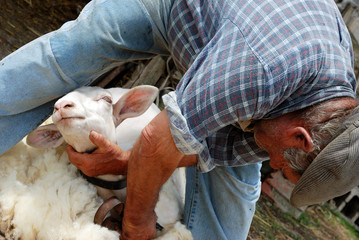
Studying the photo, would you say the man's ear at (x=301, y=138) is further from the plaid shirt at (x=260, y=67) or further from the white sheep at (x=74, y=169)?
the white sheep at (x=74, y=169)

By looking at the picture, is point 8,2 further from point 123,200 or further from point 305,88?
point 305,88

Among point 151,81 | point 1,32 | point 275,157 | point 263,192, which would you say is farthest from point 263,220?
point 1,32

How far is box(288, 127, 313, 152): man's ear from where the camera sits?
3.80 ft

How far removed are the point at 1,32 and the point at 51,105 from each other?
1219 millimetres

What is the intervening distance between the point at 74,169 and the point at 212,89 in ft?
2.68

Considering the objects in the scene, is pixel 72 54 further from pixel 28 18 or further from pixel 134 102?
pixel 28 18

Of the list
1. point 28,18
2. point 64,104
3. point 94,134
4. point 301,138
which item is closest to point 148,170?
point 94,134

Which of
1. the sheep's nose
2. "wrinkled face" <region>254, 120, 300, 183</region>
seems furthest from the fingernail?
"wrinkled face" <region>254, 120, 300, 183</region>

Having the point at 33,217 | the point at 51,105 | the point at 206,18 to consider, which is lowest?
the point at 33,217

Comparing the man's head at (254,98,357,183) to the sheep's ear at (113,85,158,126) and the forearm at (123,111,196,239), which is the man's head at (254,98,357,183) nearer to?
the forearm at (123,111,196,239)

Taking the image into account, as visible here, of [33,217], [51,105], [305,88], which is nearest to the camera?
[305,88]

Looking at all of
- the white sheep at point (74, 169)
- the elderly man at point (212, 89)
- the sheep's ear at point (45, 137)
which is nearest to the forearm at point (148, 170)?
the elderly man at point (212, 89)

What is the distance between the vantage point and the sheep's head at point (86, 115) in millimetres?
1391

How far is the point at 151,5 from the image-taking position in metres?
1.50
